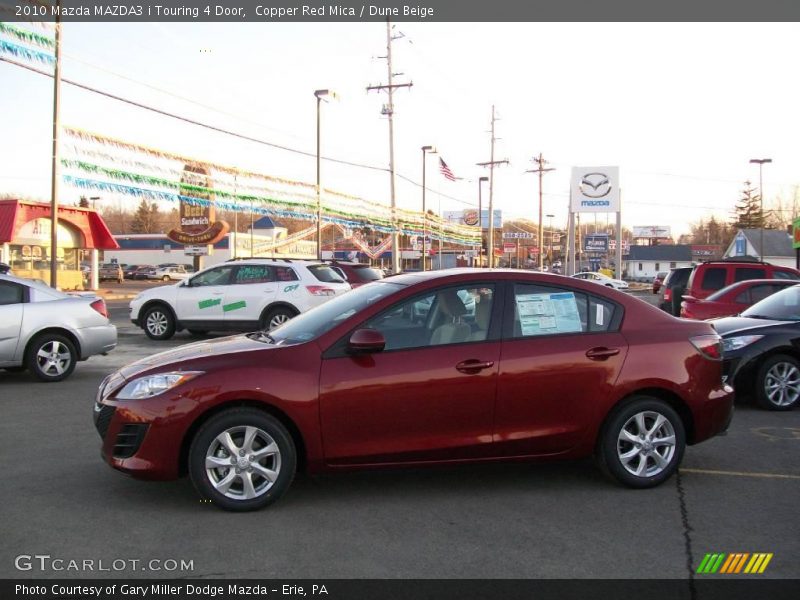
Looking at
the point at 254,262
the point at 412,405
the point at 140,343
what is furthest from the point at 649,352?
the point at 140,343

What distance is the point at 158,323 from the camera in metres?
15.3

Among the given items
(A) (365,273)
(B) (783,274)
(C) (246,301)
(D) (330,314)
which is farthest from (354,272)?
(D) (330,314)

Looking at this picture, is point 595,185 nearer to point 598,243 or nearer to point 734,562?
point 598,243

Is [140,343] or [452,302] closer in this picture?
[452,302]

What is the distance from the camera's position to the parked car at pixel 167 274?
6538 centimetres

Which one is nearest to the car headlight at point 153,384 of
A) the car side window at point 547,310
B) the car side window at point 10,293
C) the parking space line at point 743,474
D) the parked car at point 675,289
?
the car side window at point 547,310

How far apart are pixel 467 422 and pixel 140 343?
11.7m

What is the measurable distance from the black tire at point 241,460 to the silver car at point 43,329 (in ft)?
20.4

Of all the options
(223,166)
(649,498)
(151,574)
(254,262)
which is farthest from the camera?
(223,166)

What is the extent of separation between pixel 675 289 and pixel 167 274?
54.8 metres

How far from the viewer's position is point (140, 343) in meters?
15.2

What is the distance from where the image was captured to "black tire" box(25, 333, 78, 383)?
32.4ft

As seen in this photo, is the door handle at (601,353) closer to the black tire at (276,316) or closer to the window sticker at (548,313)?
the window sticker at (548,313)

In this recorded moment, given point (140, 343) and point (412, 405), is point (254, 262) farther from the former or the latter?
point (412, 405)
